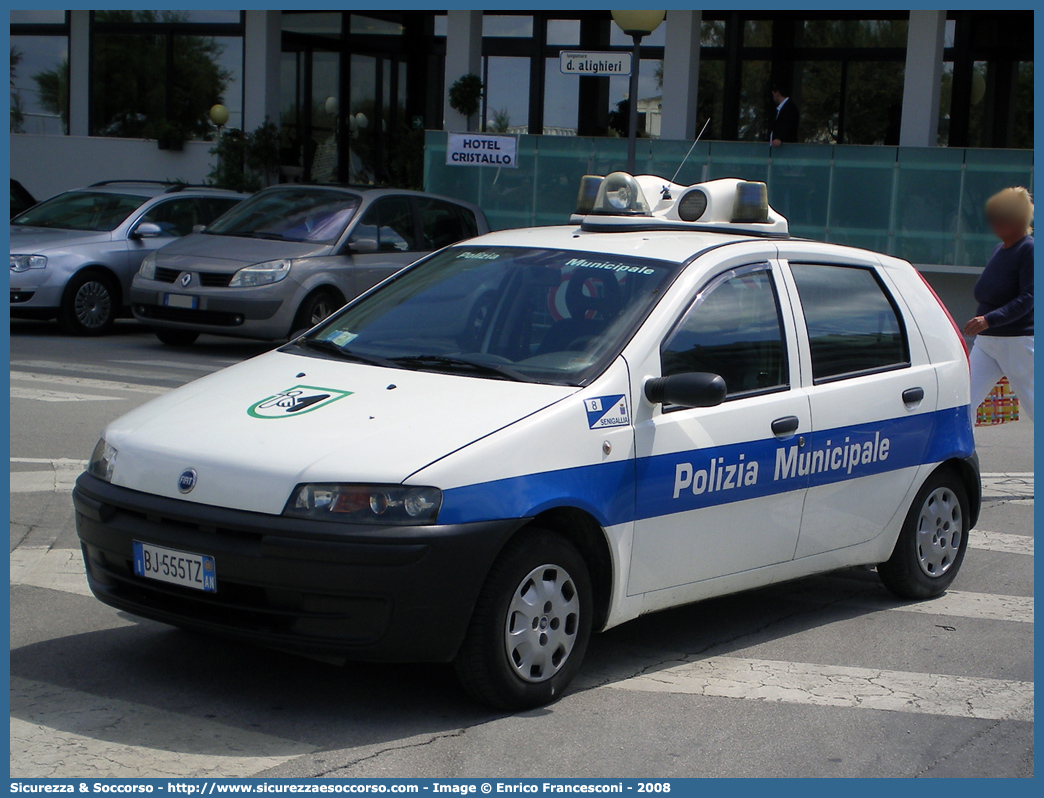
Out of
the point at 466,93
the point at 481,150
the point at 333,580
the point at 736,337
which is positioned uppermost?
the point at 466,93

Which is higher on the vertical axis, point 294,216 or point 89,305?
point 294,216

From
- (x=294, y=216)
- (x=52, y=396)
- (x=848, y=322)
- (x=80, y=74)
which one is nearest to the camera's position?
(x=848, y=322)

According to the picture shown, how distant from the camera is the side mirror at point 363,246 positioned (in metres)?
14.2

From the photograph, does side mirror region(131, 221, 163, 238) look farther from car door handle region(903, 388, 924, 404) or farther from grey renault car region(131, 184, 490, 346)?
car door handle region(903, 388, 924, 404)

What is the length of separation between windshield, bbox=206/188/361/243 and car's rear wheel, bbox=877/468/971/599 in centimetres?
898

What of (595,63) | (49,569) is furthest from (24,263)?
(49,569)

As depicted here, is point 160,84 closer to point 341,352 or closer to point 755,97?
point 755,97

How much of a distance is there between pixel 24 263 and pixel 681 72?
10.7 metres

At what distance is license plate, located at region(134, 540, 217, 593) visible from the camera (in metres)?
4.25

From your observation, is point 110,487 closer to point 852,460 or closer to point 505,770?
point 505,770

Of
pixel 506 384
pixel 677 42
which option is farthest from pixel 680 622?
pixel 677 42

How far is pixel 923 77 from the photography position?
19.5 metres

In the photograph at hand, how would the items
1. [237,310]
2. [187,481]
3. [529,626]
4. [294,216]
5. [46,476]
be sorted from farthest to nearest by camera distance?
[294,216], [237,310], [46,476], [529,626], [187,481]

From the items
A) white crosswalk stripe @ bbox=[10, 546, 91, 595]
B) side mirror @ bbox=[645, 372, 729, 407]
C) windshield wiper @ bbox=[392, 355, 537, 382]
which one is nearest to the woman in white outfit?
side mirror @ bbox=[645, 372, 729, 407]
